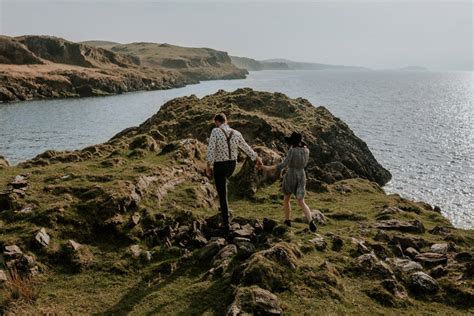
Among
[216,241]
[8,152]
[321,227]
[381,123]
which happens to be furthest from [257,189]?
[381,123]

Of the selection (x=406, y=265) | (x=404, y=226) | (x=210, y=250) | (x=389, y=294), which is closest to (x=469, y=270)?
(x=406, y=265)

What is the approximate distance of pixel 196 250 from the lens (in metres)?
15.2

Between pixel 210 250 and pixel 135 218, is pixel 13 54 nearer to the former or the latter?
pixel 135 218

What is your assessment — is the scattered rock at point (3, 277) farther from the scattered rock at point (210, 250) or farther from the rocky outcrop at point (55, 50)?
the rocky outcrop at point (55, 50)

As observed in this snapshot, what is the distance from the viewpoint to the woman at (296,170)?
16.6 m

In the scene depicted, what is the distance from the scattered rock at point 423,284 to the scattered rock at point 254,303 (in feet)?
15.6

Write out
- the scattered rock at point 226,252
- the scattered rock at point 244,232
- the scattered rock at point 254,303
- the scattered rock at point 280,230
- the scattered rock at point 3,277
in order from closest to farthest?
the scattered rock at point 254,303 < the scattered rock at point 3,277 < the scattered rock at point 226,252 < the scattered rock at point 244,232 < the scattered rock at point 280,230

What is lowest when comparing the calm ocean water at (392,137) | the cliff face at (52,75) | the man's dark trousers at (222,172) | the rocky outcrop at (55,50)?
the calm ocean water at (392,137)

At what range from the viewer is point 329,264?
1346cm

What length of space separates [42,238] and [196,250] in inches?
220

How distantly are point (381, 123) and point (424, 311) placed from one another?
8244cm

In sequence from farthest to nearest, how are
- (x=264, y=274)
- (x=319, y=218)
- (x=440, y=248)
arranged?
(x=319, y=218) < (x=440, y=248) < (x=264, y=274)

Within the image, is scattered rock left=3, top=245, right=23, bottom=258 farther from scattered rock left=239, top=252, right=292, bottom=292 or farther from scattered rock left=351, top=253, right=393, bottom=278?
scattered rock left=351, top=253, right=393, bottom=278

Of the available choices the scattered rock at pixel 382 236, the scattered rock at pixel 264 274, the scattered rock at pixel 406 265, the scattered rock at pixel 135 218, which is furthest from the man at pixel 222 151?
the scattered rock at pixel 382 236
